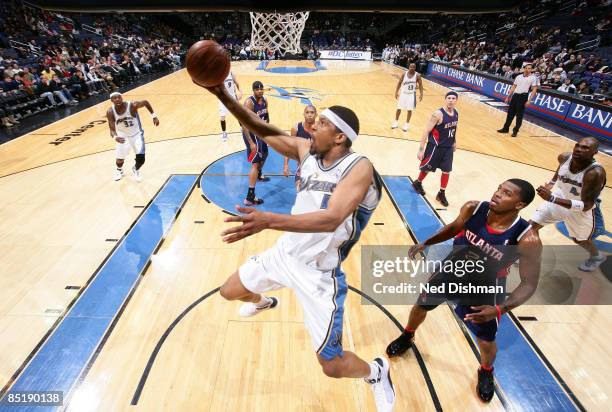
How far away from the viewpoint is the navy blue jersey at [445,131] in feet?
18.1

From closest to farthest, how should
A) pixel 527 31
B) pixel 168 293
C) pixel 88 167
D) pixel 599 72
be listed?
pixel 168 293 → pixel 88 167 → pixel 599 72 → pixel 527 31

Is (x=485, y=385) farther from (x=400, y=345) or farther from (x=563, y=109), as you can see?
(x=563, y=109)

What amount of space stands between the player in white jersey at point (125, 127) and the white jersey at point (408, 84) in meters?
6.46

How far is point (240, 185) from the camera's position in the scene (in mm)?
6430

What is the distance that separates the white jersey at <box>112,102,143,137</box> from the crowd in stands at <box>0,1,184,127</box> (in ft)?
6.50

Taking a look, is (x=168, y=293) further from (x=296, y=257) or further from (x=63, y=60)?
(x=63, y=60)

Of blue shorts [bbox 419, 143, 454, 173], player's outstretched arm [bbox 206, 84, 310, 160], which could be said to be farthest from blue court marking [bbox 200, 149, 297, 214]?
player's outstretched arm [bbox 206, 84, 310, 160]

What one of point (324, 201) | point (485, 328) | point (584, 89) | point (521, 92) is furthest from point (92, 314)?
point (584, 89)

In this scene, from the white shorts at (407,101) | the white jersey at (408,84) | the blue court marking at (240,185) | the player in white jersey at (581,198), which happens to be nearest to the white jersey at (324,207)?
the player in white jersey at (581,198)

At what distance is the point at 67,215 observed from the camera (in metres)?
5.46

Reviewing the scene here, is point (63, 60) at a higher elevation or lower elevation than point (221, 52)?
lower

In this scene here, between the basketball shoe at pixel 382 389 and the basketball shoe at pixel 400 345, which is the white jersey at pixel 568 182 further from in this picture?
the basketball shoe at pixel 382 389

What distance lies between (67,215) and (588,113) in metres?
12.9

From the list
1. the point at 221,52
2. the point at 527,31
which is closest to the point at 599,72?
the point at 527,31
